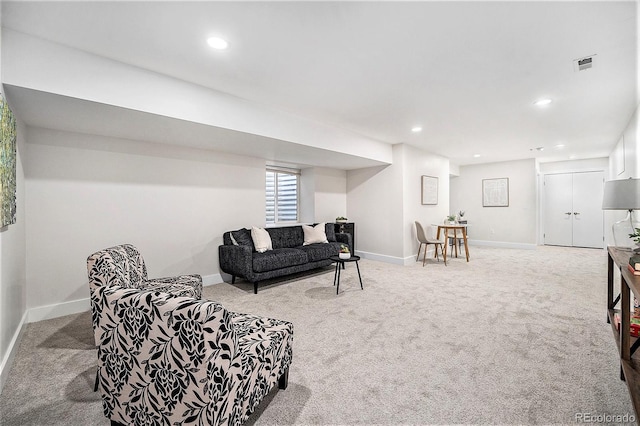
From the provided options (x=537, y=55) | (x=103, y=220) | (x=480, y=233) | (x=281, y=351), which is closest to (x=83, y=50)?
(x=103, y=220)

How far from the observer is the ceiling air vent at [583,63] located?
8.06ft

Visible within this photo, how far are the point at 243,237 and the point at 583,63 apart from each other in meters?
4.25

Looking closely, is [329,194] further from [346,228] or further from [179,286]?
[179,286]

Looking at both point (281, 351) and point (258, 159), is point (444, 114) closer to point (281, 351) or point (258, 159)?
point (258, 159)

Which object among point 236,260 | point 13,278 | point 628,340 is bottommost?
point 628,340

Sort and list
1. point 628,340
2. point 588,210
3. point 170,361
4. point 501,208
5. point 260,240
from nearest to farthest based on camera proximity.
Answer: point 170,361 < point 628,340 < point 260,240 < point 588,210 < point 501,208

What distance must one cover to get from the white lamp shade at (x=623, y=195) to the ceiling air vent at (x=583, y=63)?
103 cm

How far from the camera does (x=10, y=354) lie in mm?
2150

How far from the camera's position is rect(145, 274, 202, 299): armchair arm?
2457mm

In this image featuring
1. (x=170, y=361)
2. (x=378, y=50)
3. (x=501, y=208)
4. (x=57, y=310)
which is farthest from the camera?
(x=501, y=208)

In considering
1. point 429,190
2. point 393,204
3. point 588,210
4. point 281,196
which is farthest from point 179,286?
point 588,210

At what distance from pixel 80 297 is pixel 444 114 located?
4895 millimetres

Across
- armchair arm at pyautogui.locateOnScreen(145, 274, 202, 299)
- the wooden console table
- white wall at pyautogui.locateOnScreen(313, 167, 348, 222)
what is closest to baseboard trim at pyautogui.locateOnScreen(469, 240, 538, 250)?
white wall at pyautogui.locateOnScreen(313, 167, 348, 222)

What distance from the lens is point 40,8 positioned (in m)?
1.84
